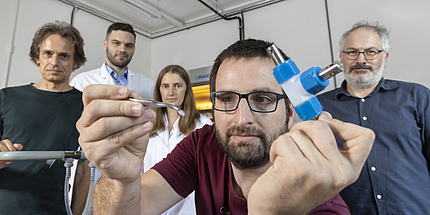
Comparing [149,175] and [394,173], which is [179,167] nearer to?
[149,175]

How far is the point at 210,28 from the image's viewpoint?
147 inches

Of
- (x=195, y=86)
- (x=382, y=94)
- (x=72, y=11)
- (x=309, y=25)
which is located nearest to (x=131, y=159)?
(x=382, y=94)

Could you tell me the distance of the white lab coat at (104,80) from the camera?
2399 mm

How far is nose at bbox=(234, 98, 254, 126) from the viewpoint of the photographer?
82cm

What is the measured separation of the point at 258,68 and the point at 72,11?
130 inches

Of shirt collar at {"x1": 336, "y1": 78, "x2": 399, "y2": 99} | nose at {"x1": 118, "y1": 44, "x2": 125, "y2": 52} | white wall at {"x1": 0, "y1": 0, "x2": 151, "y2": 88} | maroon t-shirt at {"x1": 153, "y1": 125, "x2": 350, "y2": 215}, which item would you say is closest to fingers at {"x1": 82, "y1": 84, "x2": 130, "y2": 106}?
maroon t-shirt at {"x1": 153, "y1": 125, "x2": 350, "y2": 215}

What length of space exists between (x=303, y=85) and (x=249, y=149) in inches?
15.5

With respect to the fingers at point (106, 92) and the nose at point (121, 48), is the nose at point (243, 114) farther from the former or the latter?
the nose at point (121, 48)

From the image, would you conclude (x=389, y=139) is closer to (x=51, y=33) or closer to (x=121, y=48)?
(x=51, y=33)

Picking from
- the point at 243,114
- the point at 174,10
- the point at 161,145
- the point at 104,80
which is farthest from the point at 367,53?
the point at 174,10

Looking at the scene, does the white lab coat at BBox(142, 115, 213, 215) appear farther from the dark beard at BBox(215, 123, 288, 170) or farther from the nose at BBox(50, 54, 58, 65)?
the dark beard at BBox(215, 123, 288, 170)

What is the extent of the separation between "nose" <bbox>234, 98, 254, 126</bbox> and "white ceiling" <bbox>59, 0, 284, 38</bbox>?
2.62 meters

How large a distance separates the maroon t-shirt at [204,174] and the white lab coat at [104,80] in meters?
1.65

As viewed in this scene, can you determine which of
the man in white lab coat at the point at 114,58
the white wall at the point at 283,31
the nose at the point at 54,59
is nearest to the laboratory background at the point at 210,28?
the white wall at the point at 283,31
